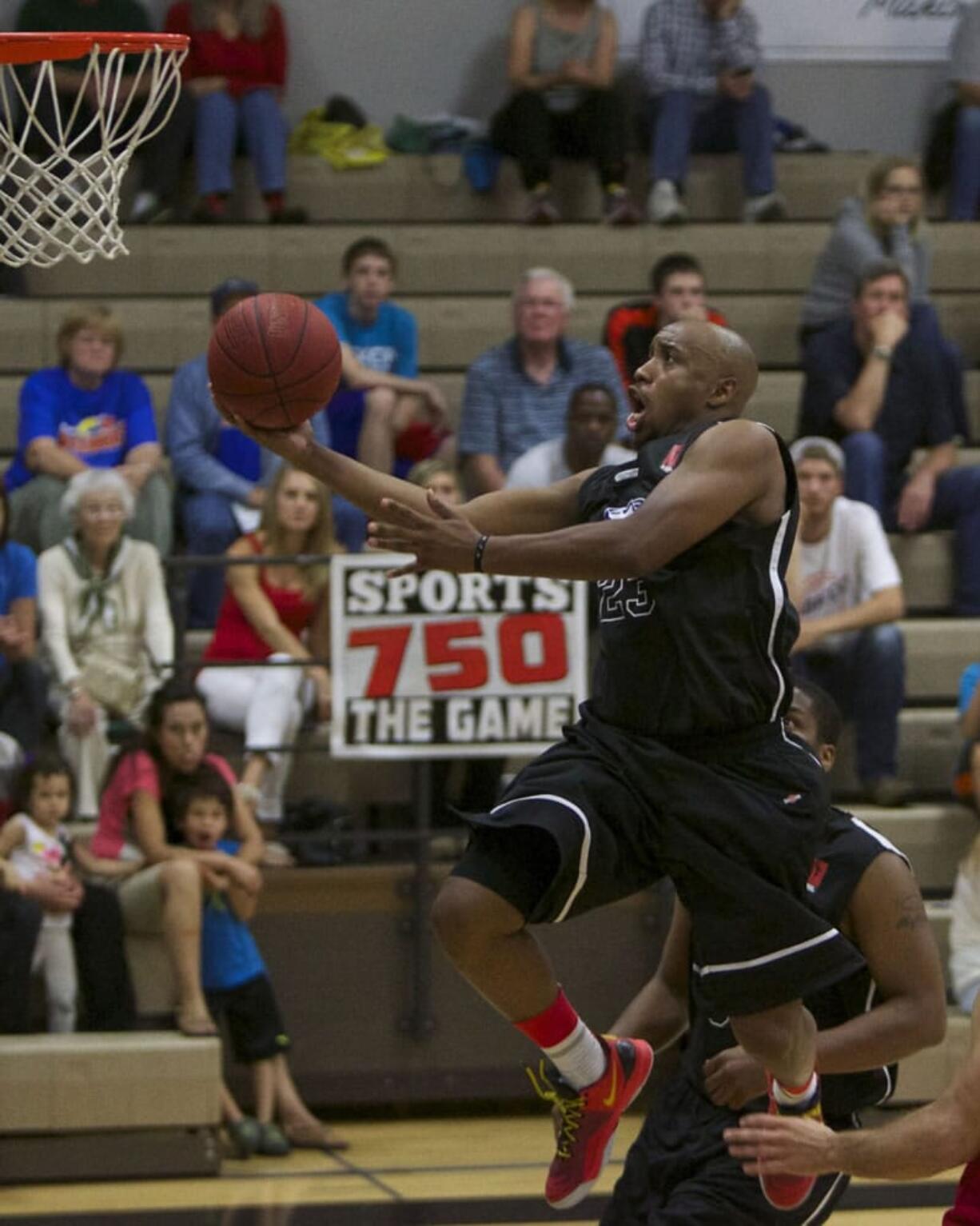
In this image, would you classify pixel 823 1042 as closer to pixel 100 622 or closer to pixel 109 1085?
pixel 109 1085

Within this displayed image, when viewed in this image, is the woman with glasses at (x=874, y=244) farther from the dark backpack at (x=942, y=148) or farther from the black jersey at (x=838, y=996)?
the black jersey at (x=838, y=996)

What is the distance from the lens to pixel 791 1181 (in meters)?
4.04

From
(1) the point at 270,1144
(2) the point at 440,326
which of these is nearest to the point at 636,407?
(1) the point at 270,1144

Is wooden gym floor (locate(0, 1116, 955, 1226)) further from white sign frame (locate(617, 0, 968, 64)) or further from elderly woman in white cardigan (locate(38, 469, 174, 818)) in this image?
white sign frame (locate(617, 0, 968, 64))

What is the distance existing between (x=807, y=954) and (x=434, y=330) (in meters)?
6.23

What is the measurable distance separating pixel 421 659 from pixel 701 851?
346 centimetres

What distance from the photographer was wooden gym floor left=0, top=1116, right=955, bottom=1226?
6.33 metres

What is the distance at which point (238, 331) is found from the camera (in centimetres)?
408

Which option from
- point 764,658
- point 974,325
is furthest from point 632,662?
point 974,325

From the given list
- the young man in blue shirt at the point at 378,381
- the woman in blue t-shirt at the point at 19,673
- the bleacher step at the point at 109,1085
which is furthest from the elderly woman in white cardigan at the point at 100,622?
the young man in blue shirt at the point at 378,381

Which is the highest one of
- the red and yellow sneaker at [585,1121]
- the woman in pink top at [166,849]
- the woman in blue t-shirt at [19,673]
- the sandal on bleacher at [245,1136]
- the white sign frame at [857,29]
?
the white sign frame at [857,29]

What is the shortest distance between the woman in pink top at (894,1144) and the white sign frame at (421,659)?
350 centimetres

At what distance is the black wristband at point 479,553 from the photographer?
3.82 m

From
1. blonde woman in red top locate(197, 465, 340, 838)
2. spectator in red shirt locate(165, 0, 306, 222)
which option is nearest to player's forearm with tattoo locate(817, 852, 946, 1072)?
blonde woman in red top locate(197, 465, 340, 838)
